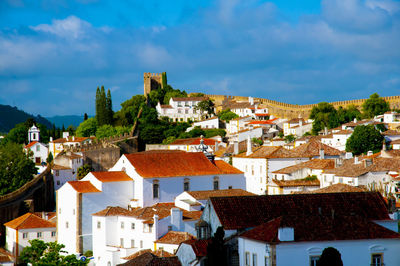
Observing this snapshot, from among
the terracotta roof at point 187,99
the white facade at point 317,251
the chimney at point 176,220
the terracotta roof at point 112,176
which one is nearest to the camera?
the white facade at point 317,251

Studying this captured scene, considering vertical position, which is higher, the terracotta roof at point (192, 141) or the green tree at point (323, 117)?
the green tree at point (323, 117)

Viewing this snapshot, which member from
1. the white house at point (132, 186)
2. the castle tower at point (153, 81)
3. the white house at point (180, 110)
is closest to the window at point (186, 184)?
the white house at point (132, 186)

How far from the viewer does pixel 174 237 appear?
1484 inches

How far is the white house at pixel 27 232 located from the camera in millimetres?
49312

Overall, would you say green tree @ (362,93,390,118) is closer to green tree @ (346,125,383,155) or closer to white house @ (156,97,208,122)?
green tree @ (346,125,383,155)

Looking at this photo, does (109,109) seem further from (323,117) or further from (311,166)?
(311,166)

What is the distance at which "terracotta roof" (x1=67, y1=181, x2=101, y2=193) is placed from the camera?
155 ft

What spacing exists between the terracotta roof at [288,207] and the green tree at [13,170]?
36.3m

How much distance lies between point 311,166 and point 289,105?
174ft

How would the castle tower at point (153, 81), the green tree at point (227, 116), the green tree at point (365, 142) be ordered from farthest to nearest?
1. the castle tower at point (153, 81)
2. the green tree at point (227, 116)
3. the green tree at point (365, 142)

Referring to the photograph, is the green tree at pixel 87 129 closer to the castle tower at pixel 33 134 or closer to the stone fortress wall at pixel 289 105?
the castle tower at pixel 33 134

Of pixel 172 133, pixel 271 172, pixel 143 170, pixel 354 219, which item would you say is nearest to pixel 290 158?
pixel 271 172

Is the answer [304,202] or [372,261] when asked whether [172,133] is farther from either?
[372,261]

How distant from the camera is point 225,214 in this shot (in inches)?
1212
